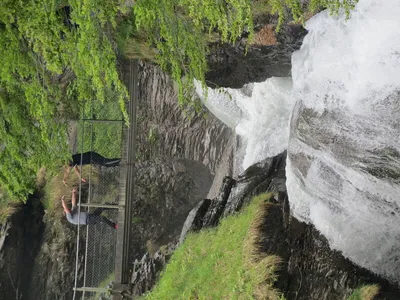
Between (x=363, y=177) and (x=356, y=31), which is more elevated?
(x=356, y=31)

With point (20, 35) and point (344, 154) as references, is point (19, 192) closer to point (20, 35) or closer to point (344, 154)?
point (20, 35)

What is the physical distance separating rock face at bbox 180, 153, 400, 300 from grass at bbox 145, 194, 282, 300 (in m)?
0.20

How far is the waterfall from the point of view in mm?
7387

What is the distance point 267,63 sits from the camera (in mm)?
10312

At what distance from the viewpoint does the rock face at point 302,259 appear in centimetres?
805

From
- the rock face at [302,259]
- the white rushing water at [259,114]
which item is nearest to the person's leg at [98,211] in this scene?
the white rushing water at [259,114]

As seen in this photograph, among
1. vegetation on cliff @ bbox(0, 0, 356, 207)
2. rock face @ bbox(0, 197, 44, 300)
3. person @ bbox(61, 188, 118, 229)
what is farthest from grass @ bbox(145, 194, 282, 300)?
rock face @ bbox(0, 197, 44, 300)

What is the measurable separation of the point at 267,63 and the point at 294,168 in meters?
2.28

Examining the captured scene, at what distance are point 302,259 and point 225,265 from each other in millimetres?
1593

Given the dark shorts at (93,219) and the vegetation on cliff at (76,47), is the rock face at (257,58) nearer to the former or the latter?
the vegetation on cliff at (76,47)

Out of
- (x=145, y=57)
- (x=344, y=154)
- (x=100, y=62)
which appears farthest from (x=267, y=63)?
(x=100, y=62)

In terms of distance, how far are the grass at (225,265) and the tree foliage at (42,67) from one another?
10.3 ft

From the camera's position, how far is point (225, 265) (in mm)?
9750

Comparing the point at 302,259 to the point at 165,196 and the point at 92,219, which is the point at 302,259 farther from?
the point at 165,196
